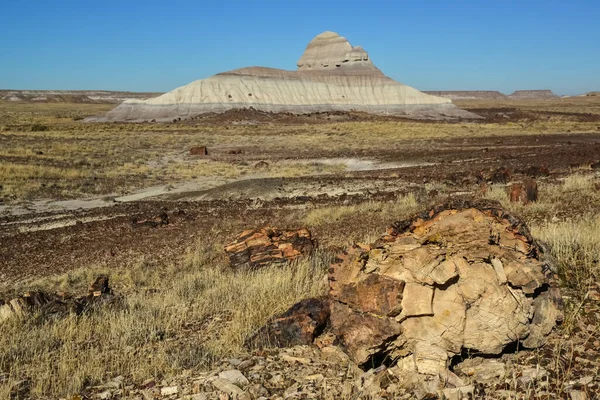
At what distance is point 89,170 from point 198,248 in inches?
705

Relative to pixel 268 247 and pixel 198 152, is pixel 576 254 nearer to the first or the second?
pixel 268 247

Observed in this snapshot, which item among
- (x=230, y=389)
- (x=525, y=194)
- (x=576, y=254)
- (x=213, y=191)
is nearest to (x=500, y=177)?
(x=525, y=194)

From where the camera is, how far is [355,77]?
89.2 meters

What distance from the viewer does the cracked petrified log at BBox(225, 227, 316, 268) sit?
827 cm

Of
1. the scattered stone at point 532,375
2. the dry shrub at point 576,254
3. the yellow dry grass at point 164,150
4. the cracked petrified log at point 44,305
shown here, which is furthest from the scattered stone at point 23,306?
the yellow dry grass at point 164,150

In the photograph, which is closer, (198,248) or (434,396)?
(434,396)

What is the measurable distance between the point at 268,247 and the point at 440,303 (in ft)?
16.5

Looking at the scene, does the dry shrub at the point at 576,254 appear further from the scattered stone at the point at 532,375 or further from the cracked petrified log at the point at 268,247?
the cracked petrified log at the point at 268,247

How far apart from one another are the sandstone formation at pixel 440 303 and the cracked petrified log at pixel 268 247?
4.05 metres

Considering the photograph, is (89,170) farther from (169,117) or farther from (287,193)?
(169,117)

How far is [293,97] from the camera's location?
81.1 metres

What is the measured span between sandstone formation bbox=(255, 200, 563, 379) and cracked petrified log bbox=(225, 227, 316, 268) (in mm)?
4049

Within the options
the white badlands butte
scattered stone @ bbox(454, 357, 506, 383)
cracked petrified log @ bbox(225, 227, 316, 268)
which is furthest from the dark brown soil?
the white badlands butte

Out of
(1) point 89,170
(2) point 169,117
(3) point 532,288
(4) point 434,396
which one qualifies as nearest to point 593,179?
(3) point 532,288
